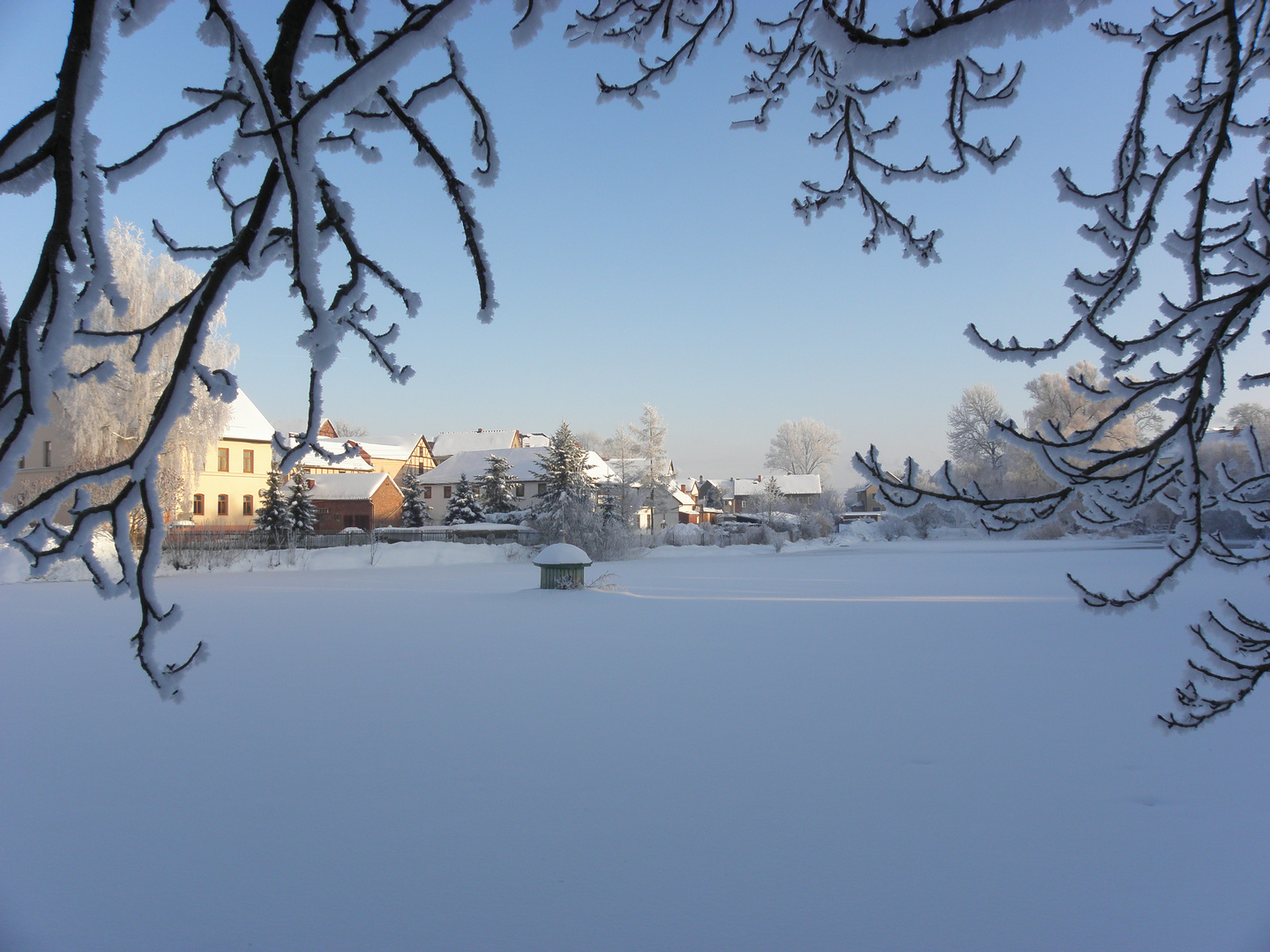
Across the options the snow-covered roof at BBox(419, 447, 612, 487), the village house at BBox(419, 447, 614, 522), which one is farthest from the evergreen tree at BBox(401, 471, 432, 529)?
the snow-covered roof at BBox(419, 447, 612, 487)

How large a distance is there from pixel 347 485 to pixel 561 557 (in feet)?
97.9

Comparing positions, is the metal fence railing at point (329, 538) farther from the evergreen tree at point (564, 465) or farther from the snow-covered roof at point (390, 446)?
the snow-covered roof at point (390, 446)

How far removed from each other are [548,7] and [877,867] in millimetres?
3723

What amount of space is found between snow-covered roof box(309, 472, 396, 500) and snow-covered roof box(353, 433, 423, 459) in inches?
363

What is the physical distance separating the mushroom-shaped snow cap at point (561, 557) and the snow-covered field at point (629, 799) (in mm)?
5126

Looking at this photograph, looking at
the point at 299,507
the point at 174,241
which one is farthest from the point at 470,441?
the point at 174,241

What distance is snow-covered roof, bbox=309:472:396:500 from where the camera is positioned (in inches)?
1553

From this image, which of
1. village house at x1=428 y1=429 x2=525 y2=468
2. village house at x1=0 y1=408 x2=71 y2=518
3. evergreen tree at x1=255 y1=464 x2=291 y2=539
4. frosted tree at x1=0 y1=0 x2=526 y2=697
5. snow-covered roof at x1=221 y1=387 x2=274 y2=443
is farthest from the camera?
village house at x1=428 y1=429 x2=525 y2=468

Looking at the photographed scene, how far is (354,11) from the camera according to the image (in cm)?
185

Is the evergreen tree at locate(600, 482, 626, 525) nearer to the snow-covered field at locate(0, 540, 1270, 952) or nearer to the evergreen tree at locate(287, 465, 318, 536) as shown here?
the evergreen tree at locate(287, 465, 318, 536)

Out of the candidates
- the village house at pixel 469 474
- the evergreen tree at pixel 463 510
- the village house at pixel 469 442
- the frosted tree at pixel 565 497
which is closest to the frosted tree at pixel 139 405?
the frosted tree at pixel 565 497

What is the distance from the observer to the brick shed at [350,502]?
39.4m

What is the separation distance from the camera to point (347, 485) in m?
40.1

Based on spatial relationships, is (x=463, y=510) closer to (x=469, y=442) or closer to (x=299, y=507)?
(x=299, y=507)
